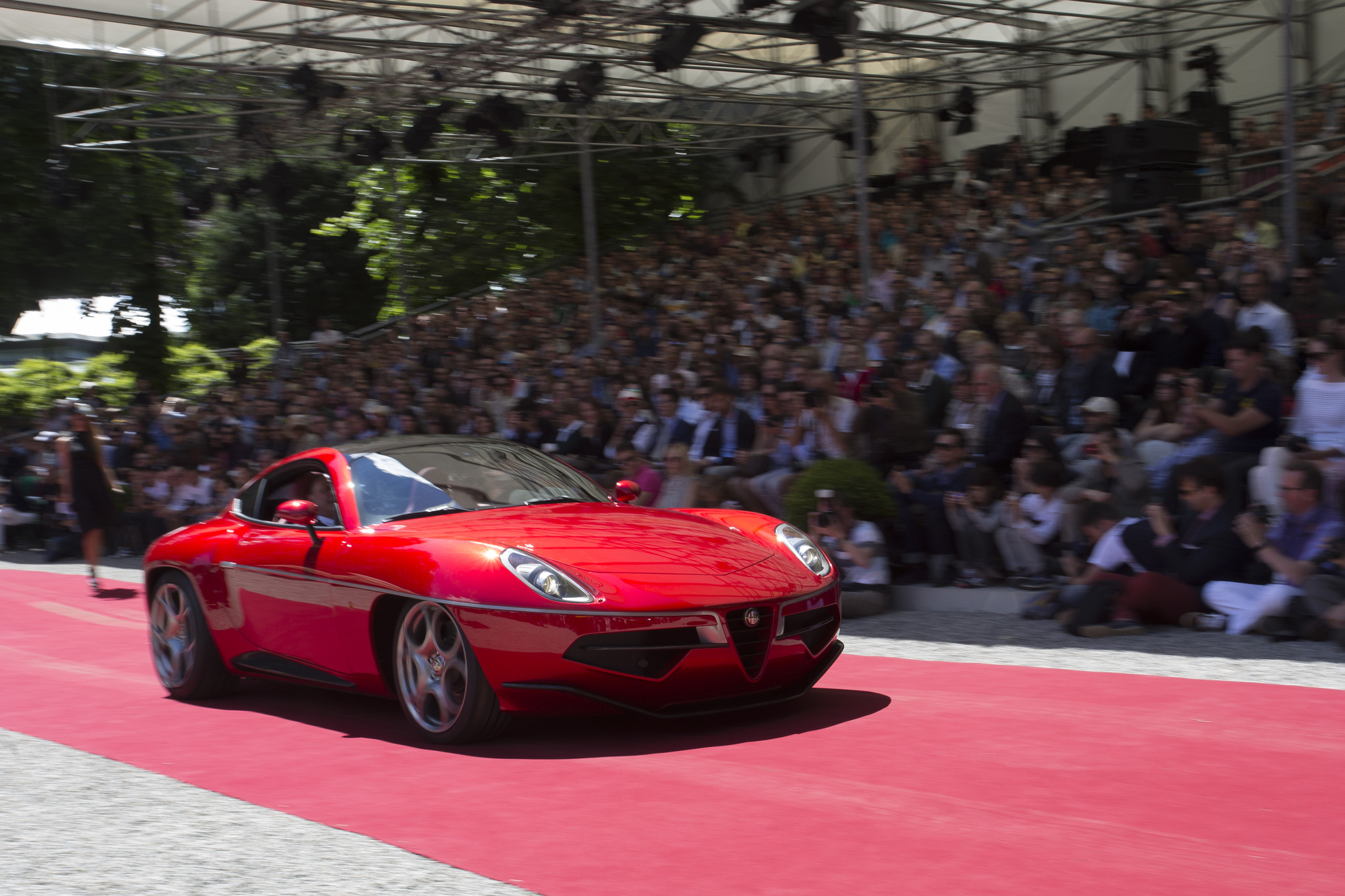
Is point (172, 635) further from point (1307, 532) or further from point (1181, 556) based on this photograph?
point (1307, 532)

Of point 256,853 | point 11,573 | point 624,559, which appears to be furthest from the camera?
point 11,573

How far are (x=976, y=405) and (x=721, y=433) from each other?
2469mm

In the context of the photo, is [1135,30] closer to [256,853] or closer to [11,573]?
[11,573]

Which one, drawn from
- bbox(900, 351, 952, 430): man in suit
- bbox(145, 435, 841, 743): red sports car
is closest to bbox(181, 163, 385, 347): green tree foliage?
bbox(900, 351, 952, 430): man in suit

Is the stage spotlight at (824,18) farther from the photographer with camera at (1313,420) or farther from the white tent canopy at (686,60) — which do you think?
the photographer with camera at (1313,420)

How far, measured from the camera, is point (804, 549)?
6320mm

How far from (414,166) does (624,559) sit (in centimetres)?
2824

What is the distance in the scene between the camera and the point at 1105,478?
9.39 meters

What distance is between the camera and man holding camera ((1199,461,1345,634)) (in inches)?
296

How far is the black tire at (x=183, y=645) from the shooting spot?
716 cm

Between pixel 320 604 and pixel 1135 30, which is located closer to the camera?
pixel 320 604

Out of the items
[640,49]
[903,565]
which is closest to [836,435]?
[903,565]

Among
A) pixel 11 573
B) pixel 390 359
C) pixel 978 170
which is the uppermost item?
pixel 978 170

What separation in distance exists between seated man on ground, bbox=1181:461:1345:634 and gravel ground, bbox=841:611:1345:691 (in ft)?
0.37
